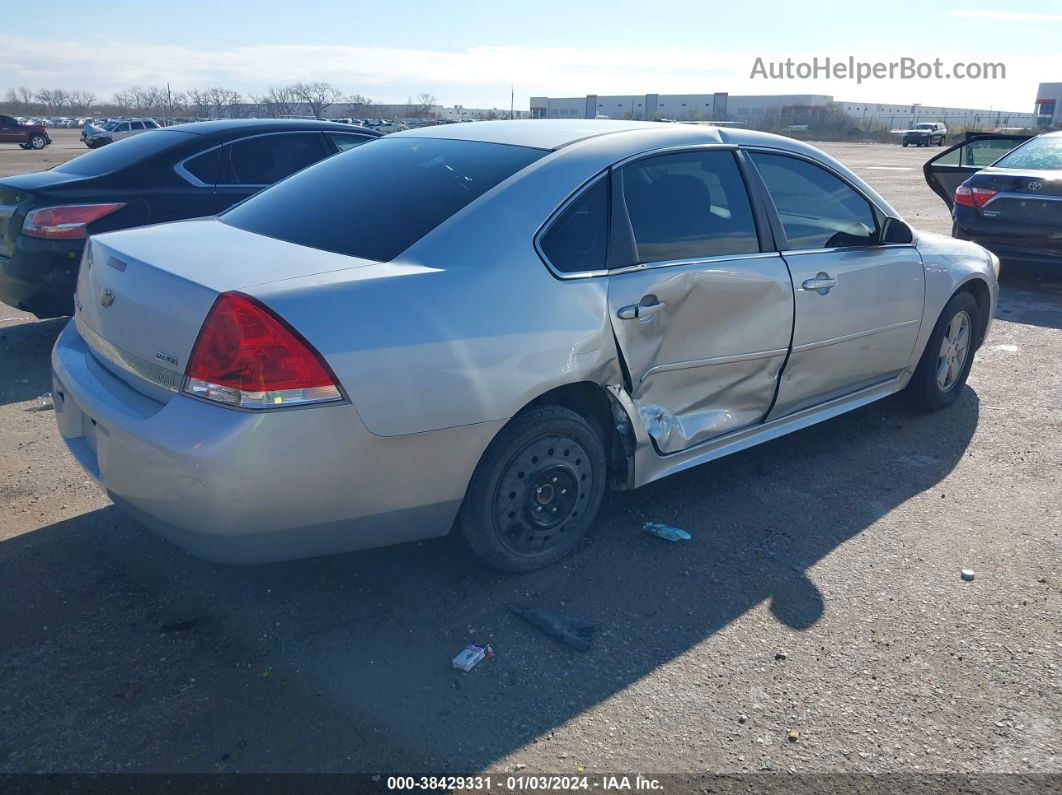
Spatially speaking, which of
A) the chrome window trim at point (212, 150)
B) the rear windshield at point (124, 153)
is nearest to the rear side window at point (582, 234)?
the chrome window trim at point (212, 150)

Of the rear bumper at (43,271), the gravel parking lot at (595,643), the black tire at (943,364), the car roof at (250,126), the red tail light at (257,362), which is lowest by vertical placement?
the gravel parking lot at (595,643)

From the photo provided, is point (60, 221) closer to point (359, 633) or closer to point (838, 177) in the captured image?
point (359, 633)

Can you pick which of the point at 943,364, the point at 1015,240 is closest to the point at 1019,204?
the point at 1015,240

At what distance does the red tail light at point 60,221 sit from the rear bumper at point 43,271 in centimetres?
5

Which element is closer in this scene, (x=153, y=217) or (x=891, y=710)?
(x=891, y=710)

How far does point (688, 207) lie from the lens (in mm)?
3754

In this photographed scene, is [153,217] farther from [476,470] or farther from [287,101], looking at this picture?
[287,101]

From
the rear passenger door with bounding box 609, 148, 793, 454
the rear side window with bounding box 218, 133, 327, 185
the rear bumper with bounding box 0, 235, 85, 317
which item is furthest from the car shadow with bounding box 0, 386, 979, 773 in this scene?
the rear side window with bounding box 218, 133, 327, 185

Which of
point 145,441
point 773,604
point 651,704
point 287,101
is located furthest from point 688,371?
point 287,101

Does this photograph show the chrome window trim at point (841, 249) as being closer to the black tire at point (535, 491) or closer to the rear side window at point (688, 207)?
the rear side window at point (688, 207)

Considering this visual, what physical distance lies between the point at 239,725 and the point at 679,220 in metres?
2.55

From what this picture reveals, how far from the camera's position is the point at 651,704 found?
270 centimetres

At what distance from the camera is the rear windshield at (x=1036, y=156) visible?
900cm

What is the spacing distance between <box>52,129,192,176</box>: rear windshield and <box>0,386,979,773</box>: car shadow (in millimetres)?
3276
